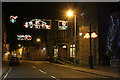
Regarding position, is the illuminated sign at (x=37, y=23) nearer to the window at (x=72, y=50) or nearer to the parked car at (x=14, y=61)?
the window at (x=72, y=50)

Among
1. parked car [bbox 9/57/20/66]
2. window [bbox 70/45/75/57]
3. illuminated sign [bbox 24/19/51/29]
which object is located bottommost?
parked car [bbox 9/57/20/66]

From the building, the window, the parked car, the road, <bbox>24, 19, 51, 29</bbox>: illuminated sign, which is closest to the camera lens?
the road

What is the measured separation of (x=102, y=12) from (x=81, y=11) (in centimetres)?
418

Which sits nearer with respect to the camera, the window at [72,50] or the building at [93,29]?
the building at [93,29]

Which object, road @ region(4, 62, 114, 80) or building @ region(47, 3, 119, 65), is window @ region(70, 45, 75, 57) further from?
road @ region(4, 62, 114, 80)

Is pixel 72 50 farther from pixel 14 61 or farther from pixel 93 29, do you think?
pixel 14 61

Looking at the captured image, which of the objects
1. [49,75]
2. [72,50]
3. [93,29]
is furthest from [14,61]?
[49,75]

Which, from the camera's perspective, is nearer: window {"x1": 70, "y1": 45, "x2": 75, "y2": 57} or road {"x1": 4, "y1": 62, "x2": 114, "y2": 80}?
road {"x1": 4, "y1": 62, "x2": 114, "y2": 80}

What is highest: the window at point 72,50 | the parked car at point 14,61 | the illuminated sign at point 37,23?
Result: the illuminated sign at point 37,23

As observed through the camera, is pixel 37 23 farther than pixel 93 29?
No

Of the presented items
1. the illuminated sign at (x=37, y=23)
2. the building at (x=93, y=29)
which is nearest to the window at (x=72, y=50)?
the building at (x=93, y=29)

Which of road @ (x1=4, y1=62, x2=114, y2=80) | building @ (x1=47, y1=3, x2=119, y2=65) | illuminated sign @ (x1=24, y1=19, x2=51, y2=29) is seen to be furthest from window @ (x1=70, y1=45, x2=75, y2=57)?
road @ (x1=4, y1=62, x2=114, y2=80)

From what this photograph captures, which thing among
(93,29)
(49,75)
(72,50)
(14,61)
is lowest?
(14,61)

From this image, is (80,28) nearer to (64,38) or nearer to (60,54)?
(64,38)
